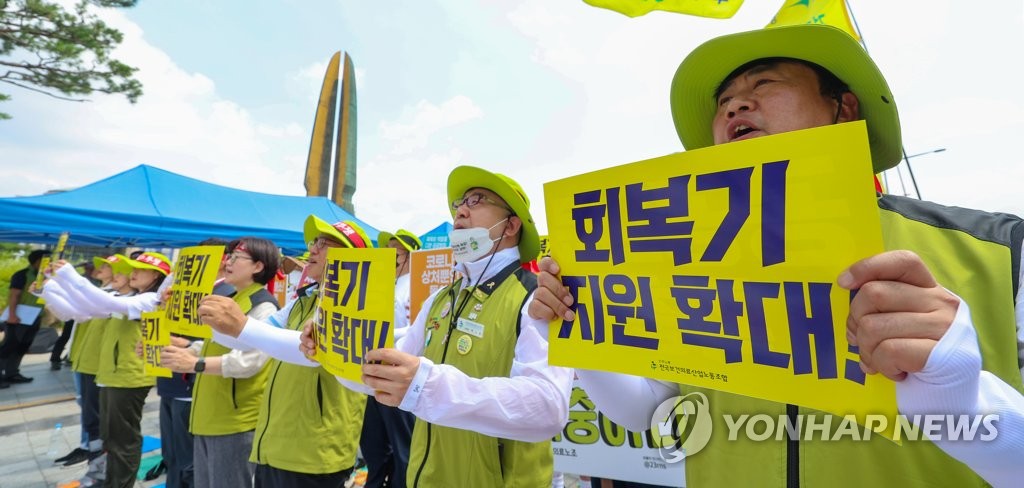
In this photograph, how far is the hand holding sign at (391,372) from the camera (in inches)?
55.5

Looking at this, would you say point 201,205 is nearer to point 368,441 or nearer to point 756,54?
point 368,441

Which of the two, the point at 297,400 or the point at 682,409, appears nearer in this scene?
the point at 682,409

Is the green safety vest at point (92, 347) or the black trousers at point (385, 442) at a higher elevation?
the green safety vest at point (92, 347)

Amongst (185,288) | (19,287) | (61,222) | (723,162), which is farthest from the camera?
(19,287)

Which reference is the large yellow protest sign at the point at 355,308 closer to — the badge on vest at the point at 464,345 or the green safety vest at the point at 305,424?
the badge on vest at the point at 464,345

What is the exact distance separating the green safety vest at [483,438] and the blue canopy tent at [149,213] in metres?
7.77

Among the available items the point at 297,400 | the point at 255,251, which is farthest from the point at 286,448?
the point at 255,251

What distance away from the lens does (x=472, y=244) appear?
225 centimetres

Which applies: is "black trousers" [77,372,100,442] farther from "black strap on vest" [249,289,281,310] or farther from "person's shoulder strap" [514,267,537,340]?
"person's shoulder strap" [514,267,537,340]

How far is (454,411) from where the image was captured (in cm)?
141

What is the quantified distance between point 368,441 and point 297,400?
2.27 metres

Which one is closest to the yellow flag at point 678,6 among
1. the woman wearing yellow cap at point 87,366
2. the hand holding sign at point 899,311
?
the hand holding sign at point 899,311

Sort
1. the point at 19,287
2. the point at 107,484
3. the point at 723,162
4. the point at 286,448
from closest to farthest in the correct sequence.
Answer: the point at 723,162
the point at 286,448
the point at 107,484
the point at 19,287

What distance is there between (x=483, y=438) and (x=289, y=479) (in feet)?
5.12
